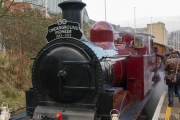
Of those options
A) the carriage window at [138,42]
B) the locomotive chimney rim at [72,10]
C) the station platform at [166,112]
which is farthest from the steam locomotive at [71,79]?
the carriage window at [138,42]

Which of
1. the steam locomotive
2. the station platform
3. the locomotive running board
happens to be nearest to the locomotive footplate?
the steam locomotive

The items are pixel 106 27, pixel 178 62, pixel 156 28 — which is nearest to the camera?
pixel 106 27

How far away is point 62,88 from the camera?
12.6 feet

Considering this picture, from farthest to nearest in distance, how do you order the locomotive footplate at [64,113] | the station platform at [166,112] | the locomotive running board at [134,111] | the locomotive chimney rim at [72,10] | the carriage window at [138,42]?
the carriage window at [138,42], the station platform at [166,112], the locomotive chimney rim at [72,10], the locomotive running board at [134,111], the locomotive footplate at [64,113]

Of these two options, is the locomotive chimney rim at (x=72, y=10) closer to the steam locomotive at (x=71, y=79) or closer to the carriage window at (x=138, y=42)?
the steam locomotive at (x=71, y=79)

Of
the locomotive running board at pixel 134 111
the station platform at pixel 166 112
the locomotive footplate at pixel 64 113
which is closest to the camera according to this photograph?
the locomotive footplate at pixel 64 113

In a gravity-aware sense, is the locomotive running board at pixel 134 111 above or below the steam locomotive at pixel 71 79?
below

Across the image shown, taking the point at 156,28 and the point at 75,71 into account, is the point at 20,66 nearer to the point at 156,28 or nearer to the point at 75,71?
the point at 75,71

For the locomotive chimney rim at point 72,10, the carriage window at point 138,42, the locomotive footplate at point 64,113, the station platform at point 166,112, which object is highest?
the locomotive chimney rim at point 72,10

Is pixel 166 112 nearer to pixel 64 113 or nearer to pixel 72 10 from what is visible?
pixel 64 113

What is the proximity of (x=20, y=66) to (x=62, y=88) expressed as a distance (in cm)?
585

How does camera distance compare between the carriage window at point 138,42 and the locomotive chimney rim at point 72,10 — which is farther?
the carriage window at point 138,42

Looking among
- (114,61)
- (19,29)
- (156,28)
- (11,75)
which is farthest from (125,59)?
(156,28)

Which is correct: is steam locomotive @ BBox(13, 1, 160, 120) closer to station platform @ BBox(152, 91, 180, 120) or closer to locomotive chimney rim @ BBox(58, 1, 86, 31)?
locomotive chimney rim @ BBox(58, 1, 86, 31)
